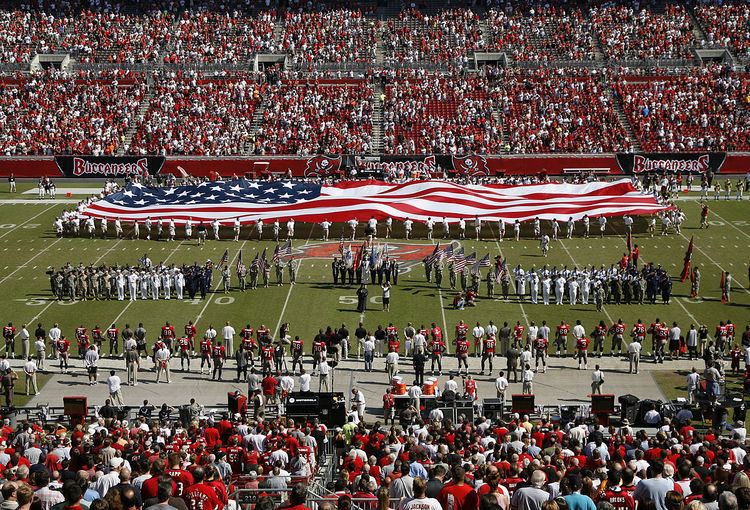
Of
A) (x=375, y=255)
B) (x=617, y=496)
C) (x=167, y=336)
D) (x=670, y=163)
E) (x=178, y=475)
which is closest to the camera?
(x=617, y=496)

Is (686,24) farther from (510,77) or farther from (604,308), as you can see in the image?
(604,308)

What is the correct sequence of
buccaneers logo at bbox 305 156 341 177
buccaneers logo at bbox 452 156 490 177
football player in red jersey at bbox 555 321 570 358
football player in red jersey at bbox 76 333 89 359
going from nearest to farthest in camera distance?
football player in red jersey at bbox 76 333 89 359 → football player in red jersey at bbox 555 321 570 358 → buccaneers logo at bbox 452 156 490 177 → buccaneers logo at bbox 305 156 341 177

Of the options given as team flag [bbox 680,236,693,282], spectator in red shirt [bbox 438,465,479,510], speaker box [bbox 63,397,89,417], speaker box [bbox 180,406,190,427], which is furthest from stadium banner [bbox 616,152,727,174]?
spectator in red shirt [bbox 438,465,479,510]

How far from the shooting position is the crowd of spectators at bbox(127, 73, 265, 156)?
54.6m

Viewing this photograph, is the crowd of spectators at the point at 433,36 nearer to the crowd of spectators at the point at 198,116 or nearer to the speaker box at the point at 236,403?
the crowd of spectators at the point at 198,116

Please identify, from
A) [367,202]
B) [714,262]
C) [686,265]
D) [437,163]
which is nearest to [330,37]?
[437,163]

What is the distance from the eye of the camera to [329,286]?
110ft

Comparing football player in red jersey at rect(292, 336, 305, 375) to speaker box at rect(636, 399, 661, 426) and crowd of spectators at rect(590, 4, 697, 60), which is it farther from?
crowd of spectators at rect(590, 4, 697, 60)

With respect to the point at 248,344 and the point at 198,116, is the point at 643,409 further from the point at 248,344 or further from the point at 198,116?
the point at 198,116

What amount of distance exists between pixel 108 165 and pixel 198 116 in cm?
616

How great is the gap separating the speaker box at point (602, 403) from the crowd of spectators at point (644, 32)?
44655mm

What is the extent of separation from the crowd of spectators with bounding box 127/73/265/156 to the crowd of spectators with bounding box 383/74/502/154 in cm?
752

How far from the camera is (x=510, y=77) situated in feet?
199

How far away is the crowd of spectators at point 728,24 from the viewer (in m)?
63.9
